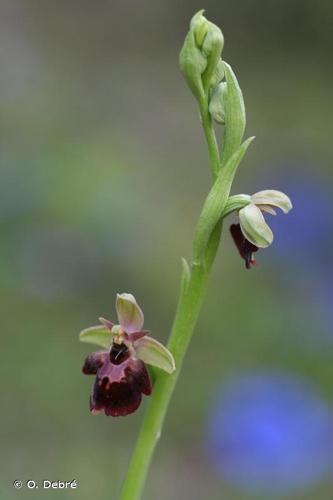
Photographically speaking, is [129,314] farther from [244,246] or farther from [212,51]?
[212,51]

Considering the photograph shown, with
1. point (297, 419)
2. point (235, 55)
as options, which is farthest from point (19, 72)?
point (297, 419)

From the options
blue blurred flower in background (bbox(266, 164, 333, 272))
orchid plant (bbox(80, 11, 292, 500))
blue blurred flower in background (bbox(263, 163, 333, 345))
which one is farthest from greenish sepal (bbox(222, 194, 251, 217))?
blue blurred flower in background (bbox(266, 164, 333, 272))

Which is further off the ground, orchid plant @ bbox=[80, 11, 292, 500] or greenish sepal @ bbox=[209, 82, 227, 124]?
greenish sepal @ bbox=[209, 82, 227, 124]

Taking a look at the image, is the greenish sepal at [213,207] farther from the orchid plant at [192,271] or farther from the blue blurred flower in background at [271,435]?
the blue blurred flower in background at [271,435]

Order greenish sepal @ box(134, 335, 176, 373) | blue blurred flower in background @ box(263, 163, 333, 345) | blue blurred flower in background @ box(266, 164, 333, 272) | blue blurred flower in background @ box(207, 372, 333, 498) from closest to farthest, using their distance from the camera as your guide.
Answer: greenish sepal @ box(134, 335, 176, 373)
blue blurred flower in background @ box(207, 372, 333, 498)
blue blurred flower in background @ box(263, 163, 333, 345)
blue blurred flower in background @ box(266, 164, 333, 272)

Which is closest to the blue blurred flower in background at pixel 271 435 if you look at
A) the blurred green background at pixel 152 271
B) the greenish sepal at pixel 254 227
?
the blurred green background at pixel 152 271

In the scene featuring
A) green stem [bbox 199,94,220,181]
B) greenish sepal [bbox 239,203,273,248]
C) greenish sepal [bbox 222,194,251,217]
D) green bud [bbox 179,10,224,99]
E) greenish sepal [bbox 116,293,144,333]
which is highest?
green bud [bbox 179,10,224,99]

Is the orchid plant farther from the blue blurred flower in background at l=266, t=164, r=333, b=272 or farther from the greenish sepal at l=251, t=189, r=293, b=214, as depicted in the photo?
the blue blurred flower in background at l=266, t=164, r=333, b=272

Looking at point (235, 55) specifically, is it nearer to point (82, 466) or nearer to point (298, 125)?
point (298, 125)
